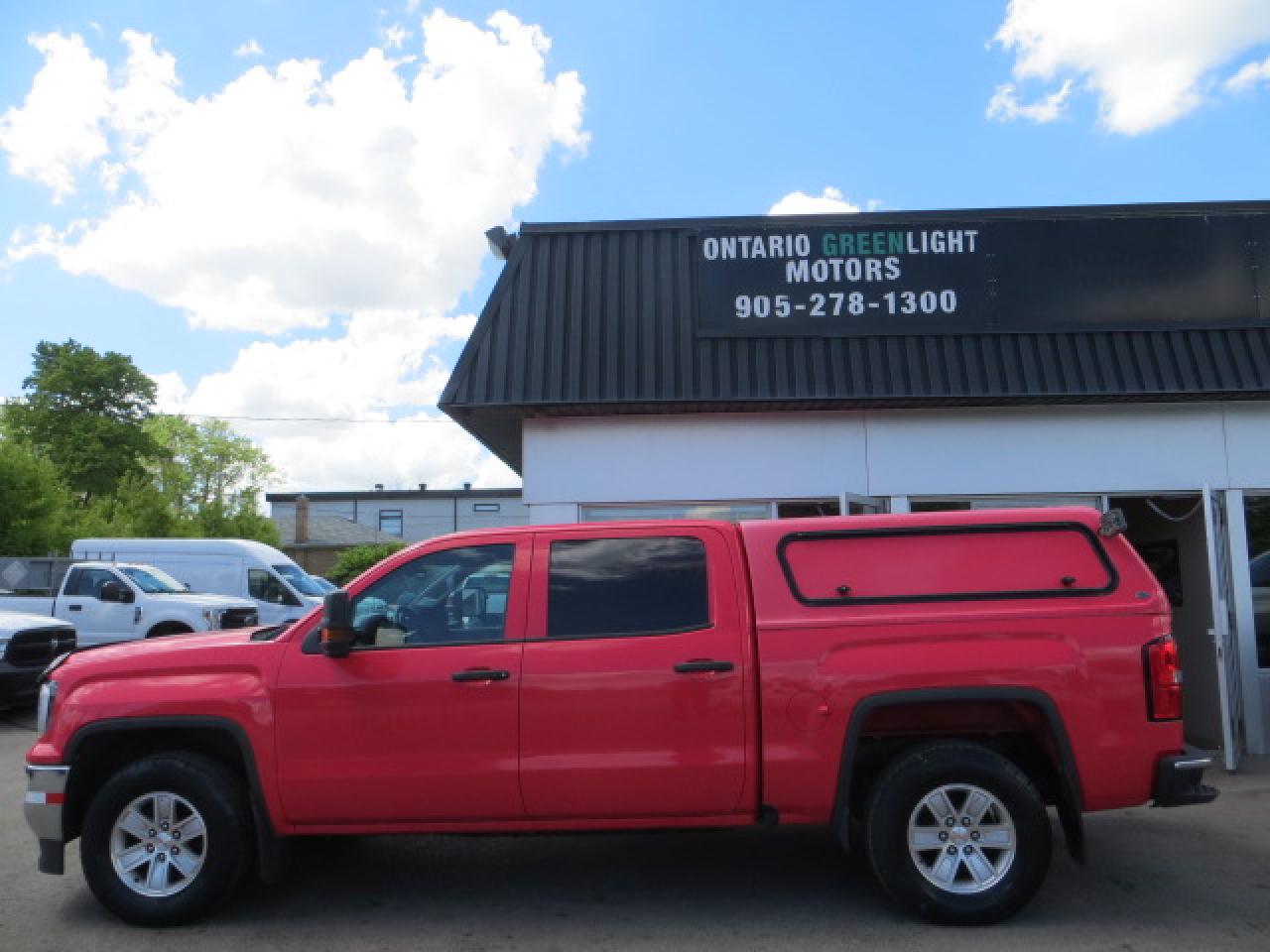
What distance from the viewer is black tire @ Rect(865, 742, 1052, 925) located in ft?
16.0

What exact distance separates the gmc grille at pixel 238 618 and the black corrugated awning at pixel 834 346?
27.5 ft

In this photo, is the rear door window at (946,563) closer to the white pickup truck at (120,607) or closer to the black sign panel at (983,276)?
the black sign panel at (983,276)

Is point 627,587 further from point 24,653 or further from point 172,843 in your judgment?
point 24,653

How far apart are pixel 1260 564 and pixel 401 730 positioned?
8.53 meters

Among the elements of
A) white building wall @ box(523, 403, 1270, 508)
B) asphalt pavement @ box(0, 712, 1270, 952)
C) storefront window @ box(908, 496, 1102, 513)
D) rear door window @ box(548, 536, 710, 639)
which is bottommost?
asphalt pavement @ box(0, 712, 1270, 952)

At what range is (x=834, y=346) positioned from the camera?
970 centimetres

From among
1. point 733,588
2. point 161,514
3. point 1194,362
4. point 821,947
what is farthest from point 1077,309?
point 161,514

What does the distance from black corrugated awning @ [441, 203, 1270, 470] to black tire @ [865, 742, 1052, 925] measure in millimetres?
4910

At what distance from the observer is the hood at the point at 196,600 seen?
16.2 m

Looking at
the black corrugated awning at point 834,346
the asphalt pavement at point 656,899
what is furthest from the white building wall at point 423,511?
the asphalt pavement at point 656,899

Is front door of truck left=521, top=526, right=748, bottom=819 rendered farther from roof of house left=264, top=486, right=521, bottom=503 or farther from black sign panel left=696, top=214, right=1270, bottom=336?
roof of house left=264, top=486, right=521, bottom=503

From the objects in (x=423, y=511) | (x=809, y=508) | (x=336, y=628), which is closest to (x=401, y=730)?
(x=336, y=628)

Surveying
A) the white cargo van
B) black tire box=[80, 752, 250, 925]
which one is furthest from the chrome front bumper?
the white cargo van

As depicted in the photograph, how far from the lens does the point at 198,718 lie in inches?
200
